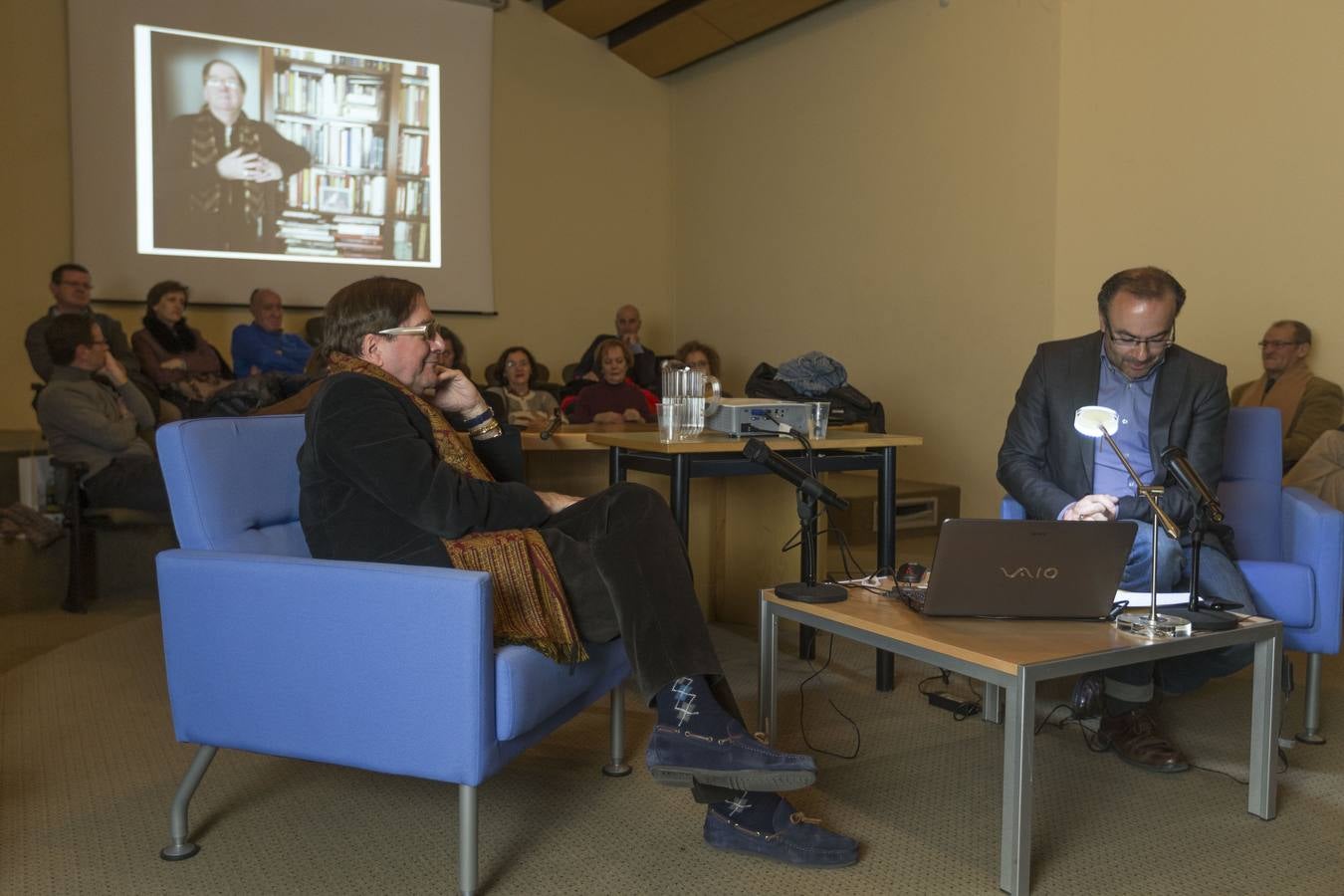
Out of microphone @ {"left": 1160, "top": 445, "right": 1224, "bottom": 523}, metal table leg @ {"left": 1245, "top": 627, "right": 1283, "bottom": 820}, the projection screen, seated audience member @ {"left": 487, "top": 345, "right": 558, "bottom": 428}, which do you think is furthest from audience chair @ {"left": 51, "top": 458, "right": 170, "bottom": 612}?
metal table leg @ {"left": 1245, "top": 627, "right": 1283, "bottom": 820}

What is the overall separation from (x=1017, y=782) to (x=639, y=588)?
2.18ft

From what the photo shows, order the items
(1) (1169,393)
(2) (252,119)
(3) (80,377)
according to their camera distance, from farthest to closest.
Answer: (2) (252,119), (3) (80,377), (1) (1169,393)

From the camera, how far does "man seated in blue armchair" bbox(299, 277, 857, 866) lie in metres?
1.77

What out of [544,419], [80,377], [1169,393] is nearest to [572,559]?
[1169,393]

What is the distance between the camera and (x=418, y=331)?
2.01 m

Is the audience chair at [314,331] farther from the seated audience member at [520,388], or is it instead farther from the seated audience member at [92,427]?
the seated audience member at [92,427]

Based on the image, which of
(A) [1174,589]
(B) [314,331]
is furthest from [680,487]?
(B) [314,331]

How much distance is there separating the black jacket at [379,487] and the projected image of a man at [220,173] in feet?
16.1

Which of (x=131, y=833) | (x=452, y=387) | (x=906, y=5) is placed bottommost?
(x=131, y=833)

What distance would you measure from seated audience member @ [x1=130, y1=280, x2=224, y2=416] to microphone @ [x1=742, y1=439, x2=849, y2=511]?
157 inches

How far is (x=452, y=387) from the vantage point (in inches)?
89.0

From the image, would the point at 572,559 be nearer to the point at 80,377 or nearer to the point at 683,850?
the point at 683,850

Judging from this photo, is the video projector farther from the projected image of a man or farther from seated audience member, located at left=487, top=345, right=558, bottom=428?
the projected image of a man

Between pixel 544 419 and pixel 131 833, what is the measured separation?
82.4 inches
